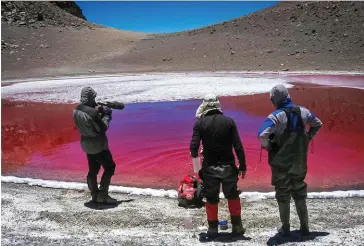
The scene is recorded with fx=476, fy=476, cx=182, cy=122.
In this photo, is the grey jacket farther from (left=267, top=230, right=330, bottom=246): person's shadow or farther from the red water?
(left=267, top=230, right=330, bottom=246): person's shadow

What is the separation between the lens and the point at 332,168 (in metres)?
8.09

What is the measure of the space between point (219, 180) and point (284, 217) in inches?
29.2

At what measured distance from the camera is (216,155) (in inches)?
188

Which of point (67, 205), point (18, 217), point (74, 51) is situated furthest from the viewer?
point (74, 51)

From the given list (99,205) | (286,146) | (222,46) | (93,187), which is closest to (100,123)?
(93,187)

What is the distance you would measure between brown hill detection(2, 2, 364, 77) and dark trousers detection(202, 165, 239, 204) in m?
29.6

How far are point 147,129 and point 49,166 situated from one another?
351 centimetres

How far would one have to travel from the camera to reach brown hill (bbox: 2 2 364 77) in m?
38.7

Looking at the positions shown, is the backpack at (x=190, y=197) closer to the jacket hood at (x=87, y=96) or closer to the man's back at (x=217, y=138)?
the man's back at (x=217, y=138)

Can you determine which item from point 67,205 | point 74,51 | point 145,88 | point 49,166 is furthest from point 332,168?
point 74,51

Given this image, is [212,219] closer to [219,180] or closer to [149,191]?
[219,180]

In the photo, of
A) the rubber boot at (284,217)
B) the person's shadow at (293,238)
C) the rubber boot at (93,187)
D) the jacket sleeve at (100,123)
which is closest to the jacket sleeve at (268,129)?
the rubber boot at (284,217)

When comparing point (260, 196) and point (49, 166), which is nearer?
point (260, 196)

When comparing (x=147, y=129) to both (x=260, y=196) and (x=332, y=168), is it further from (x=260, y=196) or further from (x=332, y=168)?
(x=260, y=196)
